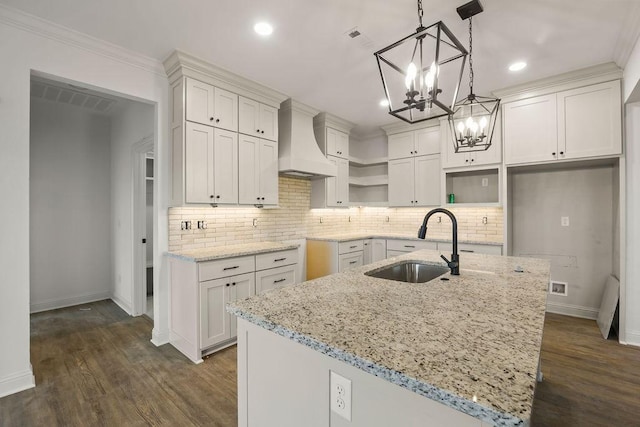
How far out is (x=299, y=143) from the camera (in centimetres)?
406

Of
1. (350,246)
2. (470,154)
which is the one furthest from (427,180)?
(350,246)

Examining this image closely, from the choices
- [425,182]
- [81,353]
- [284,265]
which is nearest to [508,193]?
[425,182]

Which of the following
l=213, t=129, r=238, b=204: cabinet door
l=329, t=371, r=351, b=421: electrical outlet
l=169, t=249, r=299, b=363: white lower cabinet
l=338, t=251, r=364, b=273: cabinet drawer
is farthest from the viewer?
l=338, t=251, r=364, b=273: cabinet drawer

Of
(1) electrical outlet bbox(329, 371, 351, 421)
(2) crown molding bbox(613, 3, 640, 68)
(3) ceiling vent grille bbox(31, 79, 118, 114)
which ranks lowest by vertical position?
(1) electrical outlet bbox(329, 371, 351, 421)

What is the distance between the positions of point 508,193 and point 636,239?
4.18 ft

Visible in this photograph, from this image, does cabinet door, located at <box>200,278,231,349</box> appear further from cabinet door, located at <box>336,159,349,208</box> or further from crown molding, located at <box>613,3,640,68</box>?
crown molding, located at <box>613,3,640,68</box>

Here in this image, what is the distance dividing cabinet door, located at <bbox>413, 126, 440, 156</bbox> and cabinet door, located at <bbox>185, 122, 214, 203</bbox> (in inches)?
124

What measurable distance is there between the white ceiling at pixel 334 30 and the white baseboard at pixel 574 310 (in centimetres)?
280

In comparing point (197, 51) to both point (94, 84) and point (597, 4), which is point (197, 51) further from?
point (597, 4)

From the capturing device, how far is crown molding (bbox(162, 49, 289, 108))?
2.83 metres

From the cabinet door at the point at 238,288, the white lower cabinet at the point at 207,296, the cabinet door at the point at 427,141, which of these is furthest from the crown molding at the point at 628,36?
the cabinet door at the point at 238,288

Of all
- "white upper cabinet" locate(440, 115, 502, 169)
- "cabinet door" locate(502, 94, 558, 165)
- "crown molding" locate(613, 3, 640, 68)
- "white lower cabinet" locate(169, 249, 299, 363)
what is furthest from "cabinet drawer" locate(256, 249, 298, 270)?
"crown molding" locate(613, 3, 640, 68)

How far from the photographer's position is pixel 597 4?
2150 millimetres

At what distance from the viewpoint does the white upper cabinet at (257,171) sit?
3391mm
